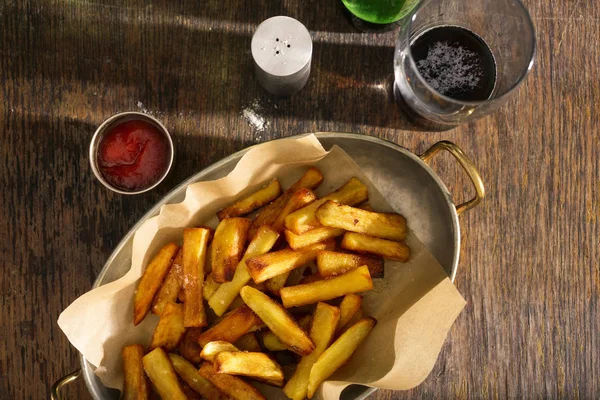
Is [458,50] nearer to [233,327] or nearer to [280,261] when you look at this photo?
[280,261]

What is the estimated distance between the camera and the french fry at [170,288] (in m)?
1.47

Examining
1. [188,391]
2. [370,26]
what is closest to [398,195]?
[370,26]

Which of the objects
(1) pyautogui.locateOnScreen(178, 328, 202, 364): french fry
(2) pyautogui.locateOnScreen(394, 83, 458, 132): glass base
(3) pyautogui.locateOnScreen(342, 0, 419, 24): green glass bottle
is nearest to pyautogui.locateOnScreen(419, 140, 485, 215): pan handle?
(2) pyautogui.locateOnScreen(394, 83, 458, 132): glass base

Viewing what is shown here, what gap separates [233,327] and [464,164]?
2.09 ft

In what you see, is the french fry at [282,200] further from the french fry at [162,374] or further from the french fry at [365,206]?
the french fry at [162,374]

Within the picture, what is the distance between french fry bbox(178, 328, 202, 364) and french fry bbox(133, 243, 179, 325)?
113mm

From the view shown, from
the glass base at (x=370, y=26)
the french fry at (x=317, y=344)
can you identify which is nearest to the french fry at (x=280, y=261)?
the french fry at (x=317, y=344)

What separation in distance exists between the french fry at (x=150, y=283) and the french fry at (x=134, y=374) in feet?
0.22

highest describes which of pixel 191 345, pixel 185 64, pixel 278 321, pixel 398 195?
pixel 185 64

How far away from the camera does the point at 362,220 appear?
143 cm

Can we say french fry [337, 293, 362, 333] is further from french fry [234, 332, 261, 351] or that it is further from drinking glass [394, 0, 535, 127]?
drinking glass [394, 0, 535, 127]

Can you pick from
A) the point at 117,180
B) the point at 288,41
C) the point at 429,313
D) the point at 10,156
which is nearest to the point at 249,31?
the point at 288,41

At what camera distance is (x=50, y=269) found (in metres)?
1.63

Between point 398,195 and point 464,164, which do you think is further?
point 398,195
